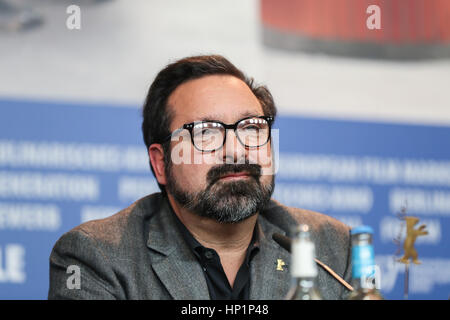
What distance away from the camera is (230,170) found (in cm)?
205

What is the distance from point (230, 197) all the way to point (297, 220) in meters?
0.52

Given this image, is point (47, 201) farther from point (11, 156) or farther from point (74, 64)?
point (74, 64)

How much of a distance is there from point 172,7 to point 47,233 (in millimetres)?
1405

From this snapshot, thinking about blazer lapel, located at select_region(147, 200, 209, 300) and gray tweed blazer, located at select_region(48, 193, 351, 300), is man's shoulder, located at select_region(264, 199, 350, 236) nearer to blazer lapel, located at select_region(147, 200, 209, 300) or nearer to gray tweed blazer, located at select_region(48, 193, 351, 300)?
gray tweed blazer, located at select_region(48, 193, 351, 300)

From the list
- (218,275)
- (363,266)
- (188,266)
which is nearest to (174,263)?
(188,266)

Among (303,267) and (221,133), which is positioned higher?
(221,133)

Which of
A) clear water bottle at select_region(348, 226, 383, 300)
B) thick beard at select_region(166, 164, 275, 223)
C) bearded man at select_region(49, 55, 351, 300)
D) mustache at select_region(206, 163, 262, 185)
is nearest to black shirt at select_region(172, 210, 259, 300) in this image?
bearded man at select_region(49, 55, 351, 300)

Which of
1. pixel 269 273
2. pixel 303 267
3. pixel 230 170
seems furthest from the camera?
pixel 269 273

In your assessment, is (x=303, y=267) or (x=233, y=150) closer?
(x=303, y=267)

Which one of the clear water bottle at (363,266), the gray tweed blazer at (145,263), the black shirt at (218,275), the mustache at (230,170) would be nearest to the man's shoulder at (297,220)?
the gray tweed blazer at (145,263)

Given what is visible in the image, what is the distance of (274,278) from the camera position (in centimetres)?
214

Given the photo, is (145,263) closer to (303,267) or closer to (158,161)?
(158,161)

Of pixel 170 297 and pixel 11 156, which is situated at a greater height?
pixel 11 156
